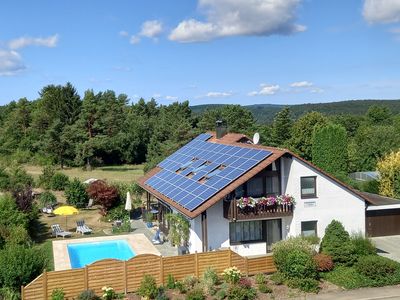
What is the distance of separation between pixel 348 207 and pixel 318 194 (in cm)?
199

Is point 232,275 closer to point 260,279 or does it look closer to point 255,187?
point 260,279

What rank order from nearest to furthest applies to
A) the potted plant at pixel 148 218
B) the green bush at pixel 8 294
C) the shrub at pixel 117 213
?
the green bush at pixel 8 294 → the potted plant at pixel 148 218 → the shrub at pixel 117 213

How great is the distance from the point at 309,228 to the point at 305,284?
6301 mm

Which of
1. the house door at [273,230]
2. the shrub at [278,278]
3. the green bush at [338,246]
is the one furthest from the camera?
the house door at [273,230]

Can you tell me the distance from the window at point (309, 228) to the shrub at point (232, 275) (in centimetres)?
669

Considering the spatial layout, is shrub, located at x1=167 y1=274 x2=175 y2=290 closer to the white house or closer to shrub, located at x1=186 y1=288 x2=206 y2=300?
shrub, located at x1=186 y1=288 x2=206 y2=300

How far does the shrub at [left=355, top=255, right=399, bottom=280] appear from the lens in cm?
1972

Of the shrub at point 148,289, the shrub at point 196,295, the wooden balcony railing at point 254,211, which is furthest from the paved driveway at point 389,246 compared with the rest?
the shrub at point 148,289

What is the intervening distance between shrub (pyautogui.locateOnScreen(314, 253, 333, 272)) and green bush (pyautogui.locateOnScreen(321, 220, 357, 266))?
0.61 metres

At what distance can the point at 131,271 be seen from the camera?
1869 centimetres

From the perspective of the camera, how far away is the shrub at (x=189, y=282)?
18859 millimetres

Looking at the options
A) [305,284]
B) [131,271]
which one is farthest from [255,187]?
[131,271]

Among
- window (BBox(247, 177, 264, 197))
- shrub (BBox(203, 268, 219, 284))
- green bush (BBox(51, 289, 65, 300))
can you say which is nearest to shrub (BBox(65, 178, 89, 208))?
window (BBox(247, 177, 264, 197))

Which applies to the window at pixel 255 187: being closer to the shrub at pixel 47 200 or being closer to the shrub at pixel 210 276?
the shrub at pixel 210 276
